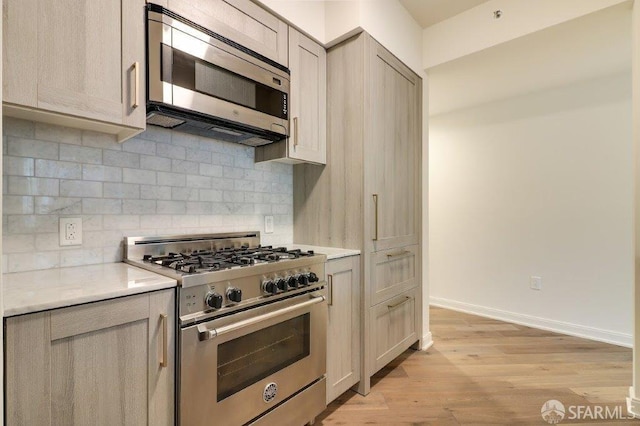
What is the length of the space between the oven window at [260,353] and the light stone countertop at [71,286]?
434 mm

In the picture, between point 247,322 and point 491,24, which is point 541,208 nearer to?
point 491,24

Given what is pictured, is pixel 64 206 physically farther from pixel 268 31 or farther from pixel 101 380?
pixel 268 31

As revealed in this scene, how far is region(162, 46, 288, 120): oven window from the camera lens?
1.40m

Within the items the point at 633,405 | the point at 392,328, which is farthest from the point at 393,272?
the point at 633,405

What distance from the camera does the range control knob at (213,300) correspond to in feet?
3.98

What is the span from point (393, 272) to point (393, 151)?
0.89 m

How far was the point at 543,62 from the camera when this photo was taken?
2529 mm

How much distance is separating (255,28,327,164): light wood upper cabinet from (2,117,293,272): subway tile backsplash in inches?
13.4

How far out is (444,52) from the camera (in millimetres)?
2535

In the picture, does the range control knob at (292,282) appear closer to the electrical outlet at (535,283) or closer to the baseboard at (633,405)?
the baseboard at (633,405)

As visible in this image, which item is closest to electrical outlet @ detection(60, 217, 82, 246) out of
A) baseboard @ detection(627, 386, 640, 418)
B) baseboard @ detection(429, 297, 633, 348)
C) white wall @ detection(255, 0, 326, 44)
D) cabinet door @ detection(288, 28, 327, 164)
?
cabinet door @ detection(288, 28, 327, 164)

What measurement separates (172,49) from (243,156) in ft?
2.61

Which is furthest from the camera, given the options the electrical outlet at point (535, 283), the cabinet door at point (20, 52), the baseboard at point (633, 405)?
the electrical outlet at point (535, 283)

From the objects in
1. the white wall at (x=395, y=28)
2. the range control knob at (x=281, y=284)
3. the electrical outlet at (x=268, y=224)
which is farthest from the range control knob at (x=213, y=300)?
the white wall at (x=395, y=28)
